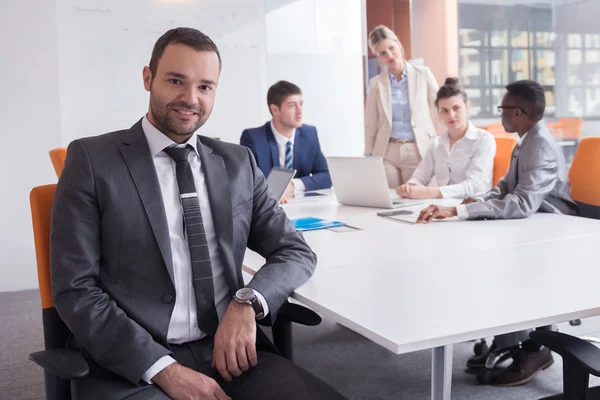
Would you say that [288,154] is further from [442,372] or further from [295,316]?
[442,372]

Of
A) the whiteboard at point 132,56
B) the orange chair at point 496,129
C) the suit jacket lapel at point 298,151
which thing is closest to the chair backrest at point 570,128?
the orange chair at point 496,129

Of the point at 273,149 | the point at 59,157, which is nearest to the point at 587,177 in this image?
the point at 273,149

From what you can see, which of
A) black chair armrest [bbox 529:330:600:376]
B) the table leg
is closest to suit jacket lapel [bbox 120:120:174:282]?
the table leg

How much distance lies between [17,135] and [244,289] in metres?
4.15

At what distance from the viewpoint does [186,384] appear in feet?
5.02

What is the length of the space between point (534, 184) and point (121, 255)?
192 cm

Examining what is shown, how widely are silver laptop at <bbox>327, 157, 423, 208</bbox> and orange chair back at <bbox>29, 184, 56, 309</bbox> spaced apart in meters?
1.73

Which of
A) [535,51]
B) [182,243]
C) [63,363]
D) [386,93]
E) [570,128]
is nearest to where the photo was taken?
[63,363]

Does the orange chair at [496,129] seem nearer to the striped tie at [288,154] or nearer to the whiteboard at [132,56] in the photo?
the whiteboard at [132,56]

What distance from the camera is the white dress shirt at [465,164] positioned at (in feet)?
11.9

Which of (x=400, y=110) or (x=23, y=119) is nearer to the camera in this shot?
(x=400, y=110)

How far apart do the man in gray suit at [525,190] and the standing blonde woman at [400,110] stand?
1731mm

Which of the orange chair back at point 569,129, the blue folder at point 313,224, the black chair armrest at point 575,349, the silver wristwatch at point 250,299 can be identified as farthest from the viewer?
the orange chair back at point 569,129

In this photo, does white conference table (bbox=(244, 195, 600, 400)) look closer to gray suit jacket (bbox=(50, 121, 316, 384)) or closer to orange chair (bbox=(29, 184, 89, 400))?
gray suit jacket (bbox=(50, 121, 316, 384))
